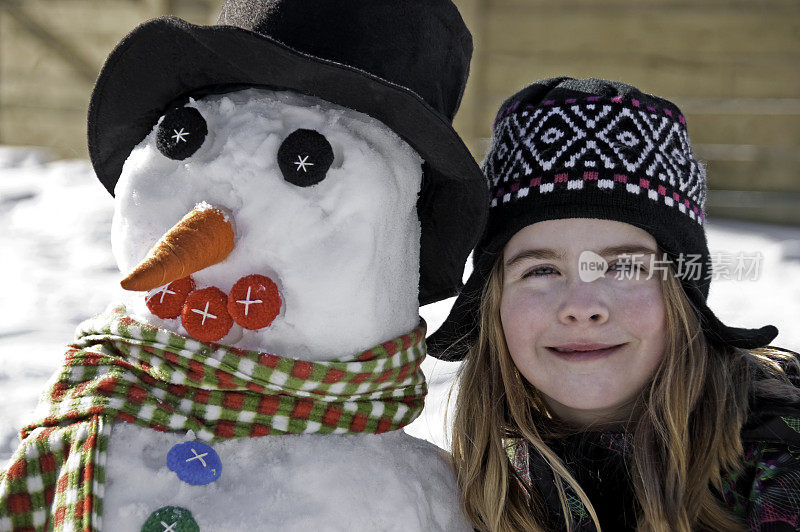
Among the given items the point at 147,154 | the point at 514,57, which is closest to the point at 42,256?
the point at 147,154

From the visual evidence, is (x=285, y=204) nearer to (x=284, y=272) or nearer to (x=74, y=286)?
(x=284, y=272)

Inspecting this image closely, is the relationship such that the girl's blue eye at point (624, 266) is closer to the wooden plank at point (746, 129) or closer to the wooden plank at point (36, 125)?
the wooden plank at point (746, 129)

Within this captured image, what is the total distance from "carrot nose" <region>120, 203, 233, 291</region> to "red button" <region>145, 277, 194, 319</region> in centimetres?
7

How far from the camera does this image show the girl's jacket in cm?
149

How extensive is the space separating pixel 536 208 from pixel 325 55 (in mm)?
526

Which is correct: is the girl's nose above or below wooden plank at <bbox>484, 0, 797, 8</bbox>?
below

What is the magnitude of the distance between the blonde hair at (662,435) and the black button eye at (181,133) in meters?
0.70

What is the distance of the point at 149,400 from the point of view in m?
1.30

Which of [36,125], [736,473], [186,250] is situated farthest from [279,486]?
[36,125]

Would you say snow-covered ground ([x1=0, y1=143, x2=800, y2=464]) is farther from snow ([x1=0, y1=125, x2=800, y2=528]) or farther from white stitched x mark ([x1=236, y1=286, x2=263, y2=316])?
white stitched x mark ([x1=236, y1=286, x2=263, y2=316])

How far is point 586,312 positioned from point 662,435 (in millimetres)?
300

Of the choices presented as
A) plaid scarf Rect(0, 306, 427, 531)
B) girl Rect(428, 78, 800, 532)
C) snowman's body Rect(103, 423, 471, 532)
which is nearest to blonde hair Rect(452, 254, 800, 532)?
girl Rect(428, 78, 800, 532)

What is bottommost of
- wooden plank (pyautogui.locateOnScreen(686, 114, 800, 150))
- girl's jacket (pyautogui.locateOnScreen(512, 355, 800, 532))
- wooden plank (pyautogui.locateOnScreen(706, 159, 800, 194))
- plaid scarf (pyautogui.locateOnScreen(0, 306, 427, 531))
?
girl's jacket (pyautogui.locateOnScreen(512, 355, 800, 532))

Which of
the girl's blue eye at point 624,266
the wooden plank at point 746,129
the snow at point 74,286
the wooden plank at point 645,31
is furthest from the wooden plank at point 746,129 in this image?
the girl's blue eye at point 624,266
